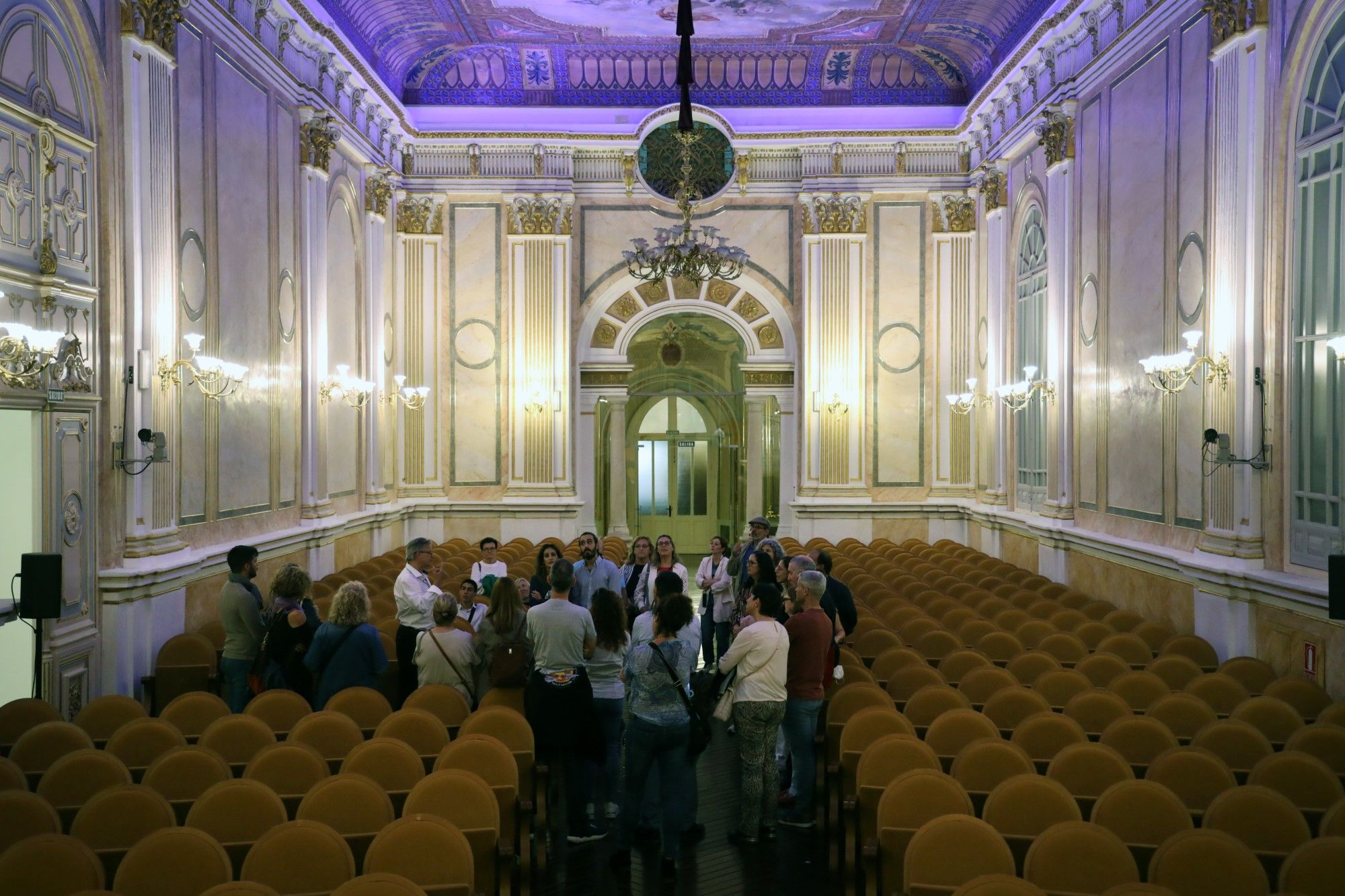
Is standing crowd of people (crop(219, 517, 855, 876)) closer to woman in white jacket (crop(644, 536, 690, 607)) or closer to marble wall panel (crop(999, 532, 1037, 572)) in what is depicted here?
woman in white jacket (crop(644, 536, 690, 607))

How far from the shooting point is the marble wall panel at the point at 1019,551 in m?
15.8

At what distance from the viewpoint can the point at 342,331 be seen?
16656 mm

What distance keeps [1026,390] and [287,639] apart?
11.5 m

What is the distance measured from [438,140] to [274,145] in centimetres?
661

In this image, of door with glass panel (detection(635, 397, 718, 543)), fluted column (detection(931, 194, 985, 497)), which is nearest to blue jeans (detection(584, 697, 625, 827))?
fluted column (detection(931, 194, 985, 497))

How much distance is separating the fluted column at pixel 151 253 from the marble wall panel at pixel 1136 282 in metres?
9.80

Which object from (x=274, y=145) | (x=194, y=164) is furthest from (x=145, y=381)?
(x=274, y=145)

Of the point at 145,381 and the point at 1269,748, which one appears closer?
the point at 1269,748

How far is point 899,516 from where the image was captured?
19.9 m

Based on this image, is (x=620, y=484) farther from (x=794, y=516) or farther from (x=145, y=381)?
(x=145, y=381)

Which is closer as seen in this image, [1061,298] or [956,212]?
[1061,298]

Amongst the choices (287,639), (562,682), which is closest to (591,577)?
(287,639)

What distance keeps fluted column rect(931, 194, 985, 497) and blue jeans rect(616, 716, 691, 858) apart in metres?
14.1

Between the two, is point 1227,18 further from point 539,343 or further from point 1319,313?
point 539,343
